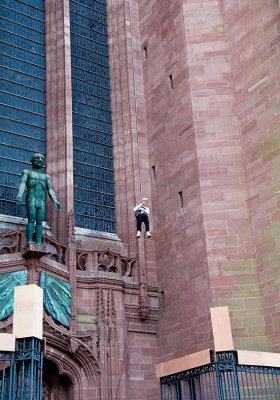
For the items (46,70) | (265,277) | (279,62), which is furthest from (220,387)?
(46,70)

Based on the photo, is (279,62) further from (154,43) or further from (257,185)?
(154,43)

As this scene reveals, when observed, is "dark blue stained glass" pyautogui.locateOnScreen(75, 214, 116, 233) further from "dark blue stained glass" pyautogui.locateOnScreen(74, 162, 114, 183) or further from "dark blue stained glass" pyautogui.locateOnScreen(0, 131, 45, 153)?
"dark blue stained glass" pyautogui.locateOnScreen(0, 131, 45, 153)

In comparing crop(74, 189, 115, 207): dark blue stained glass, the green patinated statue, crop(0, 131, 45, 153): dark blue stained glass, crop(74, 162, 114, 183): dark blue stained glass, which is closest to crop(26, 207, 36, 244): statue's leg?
the green patinated statue

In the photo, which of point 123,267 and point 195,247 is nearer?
point 195,247

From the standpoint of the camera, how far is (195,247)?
18875 mm

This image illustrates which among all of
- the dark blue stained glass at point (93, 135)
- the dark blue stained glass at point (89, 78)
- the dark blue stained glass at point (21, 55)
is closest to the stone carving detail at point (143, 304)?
the dark blue stained glass at point (93, 135)

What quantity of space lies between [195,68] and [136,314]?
7.47m

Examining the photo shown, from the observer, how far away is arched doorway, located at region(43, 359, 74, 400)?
58.9 ft

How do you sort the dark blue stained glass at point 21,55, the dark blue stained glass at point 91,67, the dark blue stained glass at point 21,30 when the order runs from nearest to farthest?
the dark blue stained glass at point 21,55
the dark blue stained glass at point 21,30
the dark blue stained glass at point 91,67

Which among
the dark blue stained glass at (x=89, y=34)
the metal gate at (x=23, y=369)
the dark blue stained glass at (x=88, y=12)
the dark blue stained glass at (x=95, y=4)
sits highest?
the dark blue stained glass at (x=95, y=4)

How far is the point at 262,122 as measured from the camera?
62.1 feet

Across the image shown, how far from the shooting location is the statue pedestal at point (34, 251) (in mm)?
17203

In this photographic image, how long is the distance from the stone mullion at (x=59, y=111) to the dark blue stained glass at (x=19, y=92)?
26 centimetres

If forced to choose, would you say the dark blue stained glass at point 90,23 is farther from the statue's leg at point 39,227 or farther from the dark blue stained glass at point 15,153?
the statue's leg at point 39,227
